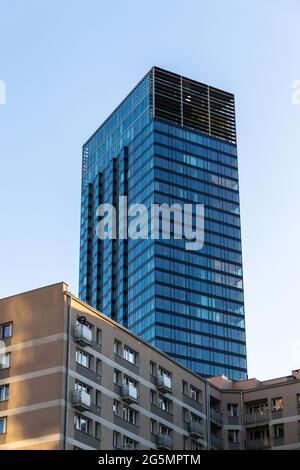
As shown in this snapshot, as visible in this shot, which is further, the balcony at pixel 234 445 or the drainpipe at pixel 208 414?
the balcony at pixel 234 445

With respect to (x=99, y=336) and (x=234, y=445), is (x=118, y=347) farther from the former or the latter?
(x=234, y=445)

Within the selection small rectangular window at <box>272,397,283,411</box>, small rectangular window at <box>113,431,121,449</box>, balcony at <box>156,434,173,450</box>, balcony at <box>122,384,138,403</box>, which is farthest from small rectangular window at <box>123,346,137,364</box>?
small rectangular window at <box>272,397,283,411</box>

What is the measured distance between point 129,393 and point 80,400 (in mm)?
9006

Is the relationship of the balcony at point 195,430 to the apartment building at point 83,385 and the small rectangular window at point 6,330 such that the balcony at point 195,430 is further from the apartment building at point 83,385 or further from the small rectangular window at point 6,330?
the small rectangular window at point 6,330

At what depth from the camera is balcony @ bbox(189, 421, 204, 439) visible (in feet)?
335

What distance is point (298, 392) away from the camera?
109 m

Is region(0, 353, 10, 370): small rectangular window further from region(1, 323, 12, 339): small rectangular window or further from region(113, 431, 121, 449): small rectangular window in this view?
region(113, 431, 121, 449): small rectangular window

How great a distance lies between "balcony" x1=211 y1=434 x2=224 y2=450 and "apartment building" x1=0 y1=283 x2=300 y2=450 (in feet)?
4.23

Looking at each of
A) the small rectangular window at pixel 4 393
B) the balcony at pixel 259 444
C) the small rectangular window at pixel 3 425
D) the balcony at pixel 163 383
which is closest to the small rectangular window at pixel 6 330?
the small rectangular window at pixel 4 393

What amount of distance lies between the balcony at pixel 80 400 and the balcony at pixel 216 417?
93.0 feet

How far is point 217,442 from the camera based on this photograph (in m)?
109

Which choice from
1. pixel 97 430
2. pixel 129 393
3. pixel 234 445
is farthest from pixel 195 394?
pixel 97 430

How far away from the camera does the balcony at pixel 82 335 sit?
285 ft
